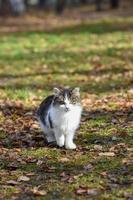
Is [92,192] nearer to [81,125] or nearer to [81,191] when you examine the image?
[81,191]

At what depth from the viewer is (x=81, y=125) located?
38.1 feet

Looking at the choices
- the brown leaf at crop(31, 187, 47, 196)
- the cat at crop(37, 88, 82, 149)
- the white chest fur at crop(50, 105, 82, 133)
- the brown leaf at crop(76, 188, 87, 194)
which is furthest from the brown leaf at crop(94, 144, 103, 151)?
the brown leaf at crop(31, 187, 47, 196)

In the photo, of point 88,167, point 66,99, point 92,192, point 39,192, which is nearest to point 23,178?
point 39,192

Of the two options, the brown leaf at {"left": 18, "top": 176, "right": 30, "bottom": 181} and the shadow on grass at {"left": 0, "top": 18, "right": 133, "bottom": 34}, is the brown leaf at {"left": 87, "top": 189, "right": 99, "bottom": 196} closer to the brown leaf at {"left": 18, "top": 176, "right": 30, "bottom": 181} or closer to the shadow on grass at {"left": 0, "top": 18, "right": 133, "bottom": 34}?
the brown leaf at {"left": 18, "top": 176, "right": 30, "bottom": 181}

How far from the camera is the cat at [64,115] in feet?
30.0

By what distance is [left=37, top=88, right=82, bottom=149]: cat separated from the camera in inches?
360

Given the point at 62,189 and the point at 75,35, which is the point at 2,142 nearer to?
the point at 62,189

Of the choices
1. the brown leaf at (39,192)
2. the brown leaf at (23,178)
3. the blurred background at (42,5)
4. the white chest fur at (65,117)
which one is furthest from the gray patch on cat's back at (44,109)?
the blurred background at (42,5)

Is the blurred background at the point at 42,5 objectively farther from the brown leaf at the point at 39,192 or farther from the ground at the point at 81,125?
the brown leaf at the point at 39,192

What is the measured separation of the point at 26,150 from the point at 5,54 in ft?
47.9

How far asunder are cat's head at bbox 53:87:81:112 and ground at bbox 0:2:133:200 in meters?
Result: 0.73

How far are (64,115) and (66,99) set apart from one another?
242 mm

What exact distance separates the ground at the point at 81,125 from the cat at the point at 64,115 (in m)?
0.22

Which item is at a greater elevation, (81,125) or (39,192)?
(39,192)
